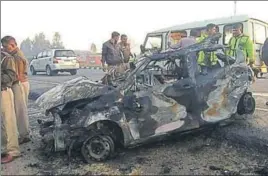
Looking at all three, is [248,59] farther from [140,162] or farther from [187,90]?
[140,162]

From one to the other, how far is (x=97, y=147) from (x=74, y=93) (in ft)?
2.86

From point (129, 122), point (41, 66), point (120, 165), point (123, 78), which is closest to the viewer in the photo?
point (120, 165)

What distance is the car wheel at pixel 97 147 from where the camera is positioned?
16.5 ft

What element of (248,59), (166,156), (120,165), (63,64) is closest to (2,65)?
(120,165)

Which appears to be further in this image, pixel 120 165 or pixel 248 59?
pixel 248 59

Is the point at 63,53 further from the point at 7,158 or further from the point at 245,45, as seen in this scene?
the point at 7,158

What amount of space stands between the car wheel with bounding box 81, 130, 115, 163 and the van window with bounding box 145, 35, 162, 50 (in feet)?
28.1

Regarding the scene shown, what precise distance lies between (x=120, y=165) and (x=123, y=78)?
4.57 ft

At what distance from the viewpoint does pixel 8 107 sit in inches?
211

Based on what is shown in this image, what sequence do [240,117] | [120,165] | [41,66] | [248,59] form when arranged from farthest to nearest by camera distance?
[41,66] → [248,59] → [240,117] → [120,165]

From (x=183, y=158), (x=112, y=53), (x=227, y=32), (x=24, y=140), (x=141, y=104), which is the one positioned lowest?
(x=183, y=158)

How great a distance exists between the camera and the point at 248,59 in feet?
26.0

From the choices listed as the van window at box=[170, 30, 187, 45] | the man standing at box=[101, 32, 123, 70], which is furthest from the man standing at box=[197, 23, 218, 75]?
the van window at box=[170, 30, 187, 45]

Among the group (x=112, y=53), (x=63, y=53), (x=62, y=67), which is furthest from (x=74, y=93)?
(x=63, y=53)
